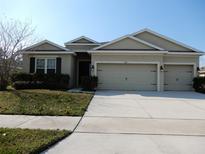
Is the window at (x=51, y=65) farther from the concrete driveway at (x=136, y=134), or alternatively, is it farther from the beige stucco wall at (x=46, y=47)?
the concrete driveway at (x=136, y=134)

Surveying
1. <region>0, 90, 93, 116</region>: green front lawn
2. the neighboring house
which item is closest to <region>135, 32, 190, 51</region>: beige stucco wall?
the neighboring house

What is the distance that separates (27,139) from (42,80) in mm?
12937

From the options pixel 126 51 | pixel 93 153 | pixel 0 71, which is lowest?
pixel 93 153

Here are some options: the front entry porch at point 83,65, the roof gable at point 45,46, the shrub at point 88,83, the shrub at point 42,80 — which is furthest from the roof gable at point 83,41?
the shrub at point 88,83

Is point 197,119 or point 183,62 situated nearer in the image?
point 197,119

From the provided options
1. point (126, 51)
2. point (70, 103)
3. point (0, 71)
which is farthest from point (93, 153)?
point (126, 51)

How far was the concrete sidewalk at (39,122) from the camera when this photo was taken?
252 inches

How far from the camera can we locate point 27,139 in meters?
5.02

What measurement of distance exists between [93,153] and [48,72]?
15.2 m

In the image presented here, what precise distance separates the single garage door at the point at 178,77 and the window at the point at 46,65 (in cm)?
974

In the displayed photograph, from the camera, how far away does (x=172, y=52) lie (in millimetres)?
19078

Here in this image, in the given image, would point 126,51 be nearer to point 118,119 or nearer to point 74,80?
point 74,80

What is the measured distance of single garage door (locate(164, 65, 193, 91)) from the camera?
19109 millimetres

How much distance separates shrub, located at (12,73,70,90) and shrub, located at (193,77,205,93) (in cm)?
1061
